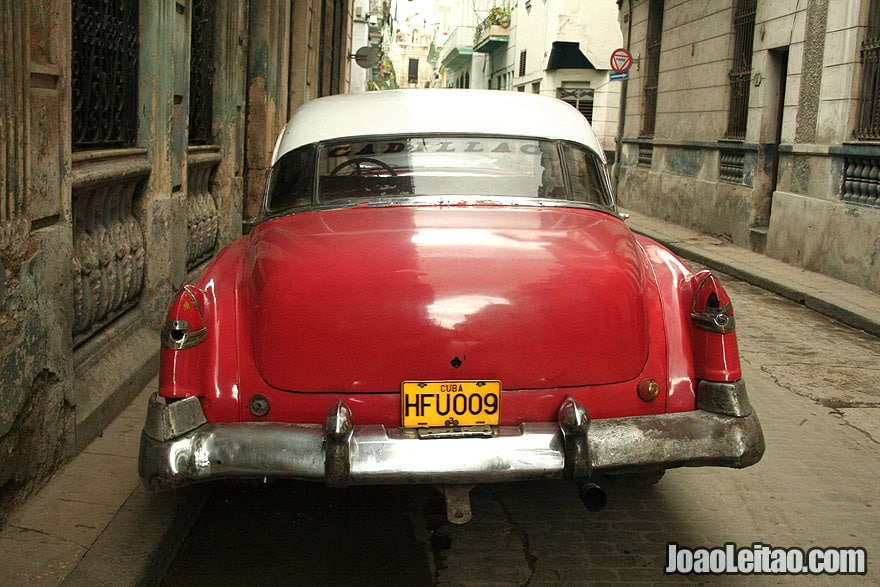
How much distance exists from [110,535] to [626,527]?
6.74ft

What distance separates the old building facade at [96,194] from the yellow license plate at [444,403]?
5.00ft

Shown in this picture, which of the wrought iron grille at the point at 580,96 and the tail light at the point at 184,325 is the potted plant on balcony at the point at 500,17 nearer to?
the wrought iron grille at the point at 580,96

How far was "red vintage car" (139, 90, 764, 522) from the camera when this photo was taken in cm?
344

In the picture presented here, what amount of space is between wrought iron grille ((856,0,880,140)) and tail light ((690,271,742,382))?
8112mm

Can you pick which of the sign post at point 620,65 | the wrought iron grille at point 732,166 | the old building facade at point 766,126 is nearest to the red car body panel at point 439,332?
the old building facade at point 766,126

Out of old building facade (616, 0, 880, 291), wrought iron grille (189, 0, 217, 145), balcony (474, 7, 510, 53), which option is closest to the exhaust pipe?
wrought iron grille (189, 0, 217, 145)

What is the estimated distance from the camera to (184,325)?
3680 millimetres

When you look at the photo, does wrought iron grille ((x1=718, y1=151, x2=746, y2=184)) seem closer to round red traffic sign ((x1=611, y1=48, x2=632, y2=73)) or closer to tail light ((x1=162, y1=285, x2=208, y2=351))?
round red traffic sign ((x1=611, y1=48, x2=632, y2=73))

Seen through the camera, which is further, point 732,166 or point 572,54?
point 572,54

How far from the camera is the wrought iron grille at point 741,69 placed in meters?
15.6

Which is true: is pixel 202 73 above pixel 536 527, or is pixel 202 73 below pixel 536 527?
above

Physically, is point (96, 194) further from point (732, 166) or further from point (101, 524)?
point (732, 166)

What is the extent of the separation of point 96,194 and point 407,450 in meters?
2.84

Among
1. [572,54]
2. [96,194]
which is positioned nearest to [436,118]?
[96,194]
